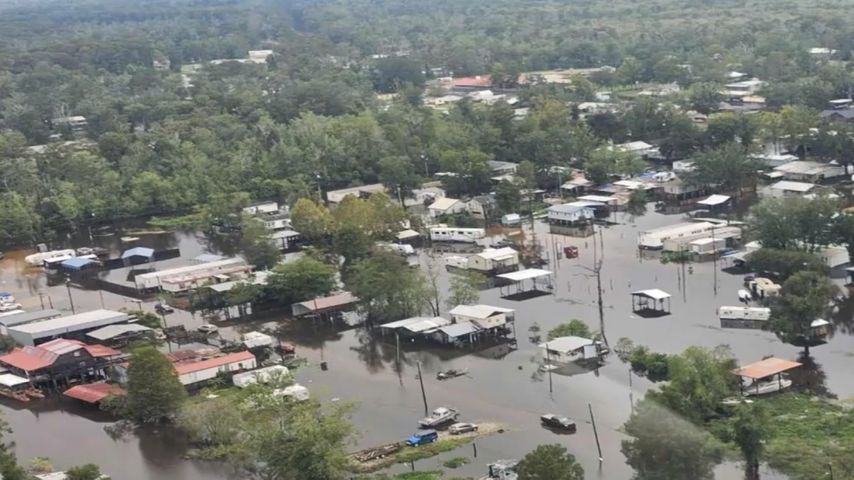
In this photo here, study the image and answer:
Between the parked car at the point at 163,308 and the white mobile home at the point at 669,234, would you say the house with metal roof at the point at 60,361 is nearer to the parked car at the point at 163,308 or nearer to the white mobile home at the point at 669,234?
the parked car at the point at 163,308

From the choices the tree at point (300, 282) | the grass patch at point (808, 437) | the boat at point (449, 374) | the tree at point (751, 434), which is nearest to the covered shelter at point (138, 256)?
the tree at point (300, 282)

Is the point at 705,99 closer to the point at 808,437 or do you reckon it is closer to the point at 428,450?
the point at 808,437

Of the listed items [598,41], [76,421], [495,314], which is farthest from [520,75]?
[76,421]

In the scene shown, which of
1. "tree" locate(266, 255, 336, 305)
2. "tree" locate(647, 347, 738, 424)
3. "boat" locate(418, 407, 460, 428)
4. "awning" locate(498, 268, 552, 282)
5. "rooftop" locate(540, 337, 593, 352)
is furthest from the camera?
"awning" locate(498, 268, 552, 282)

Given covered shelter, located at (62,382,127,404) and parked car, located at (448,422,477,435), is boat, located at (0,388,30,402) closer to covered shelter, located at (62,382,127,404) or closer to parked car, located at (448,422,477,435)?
covered shelter, located at (62,382,127,404)

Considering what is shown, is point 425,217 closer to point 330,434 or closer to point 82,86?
point 330,434

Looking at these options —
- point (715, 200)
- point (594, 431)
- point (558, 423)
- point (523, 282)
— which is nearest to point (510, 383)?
point (558, 423)

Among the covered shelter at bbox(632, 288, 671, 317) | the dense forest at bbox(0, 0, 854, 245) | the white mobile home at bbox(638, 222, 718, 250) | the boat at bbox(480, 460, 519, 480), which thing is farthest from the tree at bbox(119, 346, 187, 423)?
the dense forest at bbox(0, 0, 854, 245)
